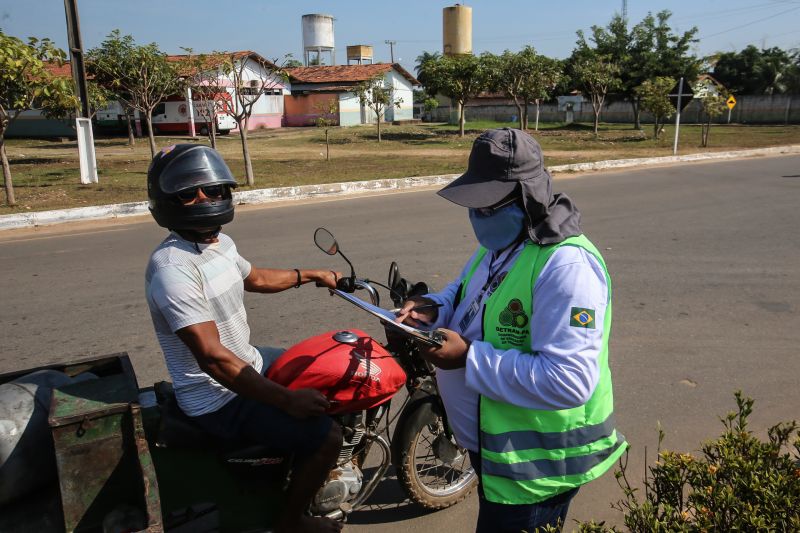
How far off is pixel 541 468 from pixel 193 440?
1.21 metres

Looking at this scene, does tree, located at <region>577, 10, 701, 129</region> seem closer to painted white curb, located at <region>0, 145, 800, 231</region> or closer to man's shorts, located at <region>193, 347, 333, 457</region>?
painted white curb, located at <region>0, 145, 800, 231</region>

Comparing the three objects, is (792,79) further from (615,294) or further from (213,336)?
(213,336)

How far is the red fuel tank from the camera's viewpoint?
2.26 m

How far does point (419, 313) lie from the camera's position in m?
2.24

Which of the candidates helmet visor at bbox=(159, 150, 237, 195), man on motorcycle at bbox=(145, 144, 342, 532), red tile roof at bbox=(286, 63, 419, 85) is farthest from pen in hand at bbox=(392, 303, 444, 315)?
red tile roof at bbox=(286, 63, 419, 85)

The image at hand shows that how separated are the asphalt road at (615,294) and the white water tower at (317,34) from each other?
55.5 metres

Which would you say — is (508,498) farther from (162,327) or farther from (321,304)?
(321,304)

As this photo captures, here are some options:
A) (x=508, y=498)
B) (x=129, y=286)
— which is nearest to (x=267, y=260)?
(x=129, y=286)

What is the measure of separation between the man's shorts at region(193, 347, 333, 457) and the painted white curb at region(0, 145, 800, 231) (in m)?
9.39

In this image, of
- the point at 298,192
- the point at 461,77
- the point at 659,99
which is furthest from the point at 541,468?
the point at 461,77

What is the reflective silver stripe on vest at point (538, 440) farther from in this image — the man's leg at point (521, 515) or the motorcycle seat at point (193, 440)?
the motorcycle seat at point (193, 440)

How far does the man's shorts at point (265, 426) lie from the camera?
2.25 metres

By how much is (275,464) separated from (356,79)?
47.4 meters

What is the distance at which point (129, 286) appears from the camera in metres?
6.43
